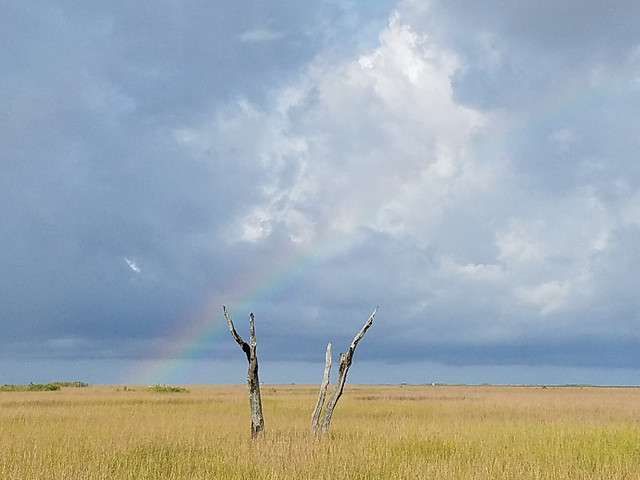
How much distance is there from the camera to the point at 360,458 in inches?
589

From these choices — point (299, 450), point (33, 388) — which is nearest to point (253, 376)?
point (299, 450)

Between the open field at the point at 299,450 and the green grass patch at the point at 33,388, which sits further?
the green grass patch at the point at 33,388

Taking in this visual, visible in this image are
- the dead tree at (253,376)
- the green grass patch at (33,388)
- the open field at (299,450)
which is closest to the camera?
the open field at (299,450)

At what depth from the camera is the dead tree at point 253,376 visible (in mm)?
20016

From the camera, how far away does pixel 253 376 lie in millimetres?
20953

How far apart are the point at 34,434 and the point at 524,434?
14.7 metres

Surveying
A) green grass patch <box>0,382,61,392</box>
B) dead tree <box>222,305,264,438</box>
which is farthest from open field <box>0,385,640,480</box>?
green grass patch <box>0,382,61,392</box>

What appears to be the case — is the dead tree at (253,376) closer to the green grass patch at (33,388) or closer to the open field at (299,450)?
the open field at (299,450)

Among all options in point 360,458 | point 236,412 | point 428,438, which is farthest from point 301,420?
point 360,458

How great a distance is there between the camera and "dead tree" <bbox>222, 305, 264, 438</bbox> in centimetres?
2002

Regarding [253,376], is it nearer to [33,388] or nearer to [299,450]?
[299,450]

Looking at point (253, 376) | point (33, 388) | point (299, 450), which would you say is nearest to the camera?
point (299, 450)

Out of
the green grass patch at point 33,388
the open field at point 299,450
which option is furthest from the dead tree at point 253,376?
the green grass patch at point 33,388

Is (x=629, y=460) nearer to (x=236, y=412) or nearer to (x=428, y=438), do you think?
(x=428, y=438)
